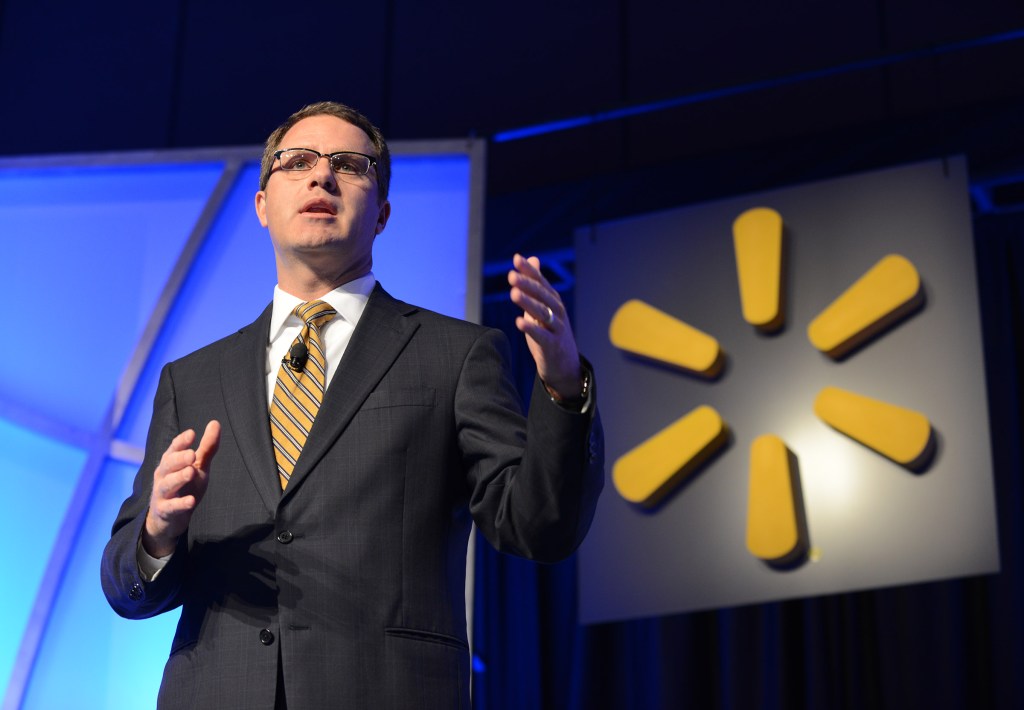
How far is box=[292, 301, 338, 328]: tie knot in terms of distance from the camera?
1.68 metres

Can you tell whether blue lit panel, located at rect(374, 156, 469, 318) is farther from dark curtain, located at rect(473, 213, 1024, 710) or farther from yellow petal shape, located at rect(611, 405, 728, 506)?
dark curtain, located at rect(473, 213, 1024, 710)

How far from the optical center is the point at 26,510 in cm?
306

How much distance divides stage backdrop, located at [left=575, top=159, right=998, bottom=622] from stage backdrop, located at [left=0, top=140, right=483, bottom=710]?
0.83 meters

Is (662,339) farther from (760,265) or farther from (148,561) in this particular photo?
(148,561)

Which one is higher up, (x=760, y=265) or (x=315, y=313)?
(x=760, y=265)

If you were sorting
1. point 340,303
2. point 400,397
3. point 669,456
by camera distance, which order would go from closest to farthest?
point 400,397, point 340,303, point 669,456

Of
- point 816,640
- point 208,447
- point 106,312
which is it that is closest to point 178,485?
point 208,447

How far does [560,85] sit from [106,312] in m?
1.74

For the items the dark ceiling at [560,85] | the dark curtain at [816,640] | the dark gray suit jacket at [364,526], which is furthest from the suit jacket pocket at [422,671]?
the dark curtain at [816,640]

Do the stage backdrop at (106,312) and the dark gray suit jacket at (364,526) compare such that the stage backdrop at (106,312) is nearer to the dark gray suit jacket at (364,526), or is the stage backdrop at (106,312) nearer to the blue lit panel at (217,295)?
the blue lit panel at (217,295)

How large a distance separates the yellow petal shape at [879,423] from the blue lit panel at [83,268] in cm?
179

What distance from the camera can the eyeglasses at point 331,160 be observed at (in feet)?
5.86

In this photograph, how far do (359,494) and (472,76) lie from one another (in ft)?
9.86

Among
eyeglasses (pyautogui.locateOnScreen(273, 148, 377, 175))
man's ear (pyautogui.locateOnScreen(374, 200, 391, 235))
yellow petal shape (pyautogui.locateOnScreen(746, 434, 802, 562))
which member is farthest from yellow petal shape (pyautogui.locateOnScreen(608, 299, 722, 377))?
eyeglasses (pyautogui.locateOnScreen(273, 148, 377, 175))
